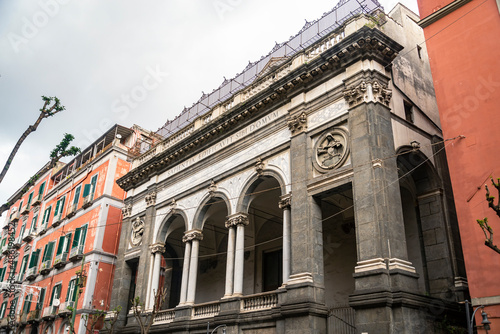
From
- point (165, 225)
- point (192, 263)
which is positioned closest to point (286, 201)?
point (192, 263)

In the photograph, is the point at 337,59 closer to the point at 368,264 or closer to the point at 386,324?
the point at 368,264

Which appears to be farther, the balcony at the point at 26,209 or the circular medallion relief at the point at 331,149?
the balcony at the point at 26,209

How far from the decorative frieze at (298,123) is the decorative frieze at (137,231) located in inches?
447

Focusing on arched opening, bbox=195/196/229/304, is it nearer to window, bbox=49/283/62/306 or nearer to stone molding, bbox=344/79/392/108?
window, bbox=49/283/62/306

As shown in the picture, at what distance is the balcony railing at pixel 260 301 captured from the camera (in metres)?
16.0

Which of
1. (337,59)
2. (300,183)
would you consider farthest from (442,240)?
(337,59)

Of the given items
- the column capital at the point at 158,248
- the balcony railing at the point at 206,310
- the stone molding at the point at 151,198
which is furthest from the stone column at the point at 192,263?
the stone molding at the point at 151,198

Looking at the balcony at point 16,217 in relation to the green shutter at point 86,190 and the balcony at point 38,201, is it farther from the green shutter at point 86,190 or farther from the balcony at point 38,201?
the green shutter at point 86,190

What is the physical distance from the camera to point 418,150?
1641 cm

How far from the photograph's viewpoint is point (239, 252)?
59.5 feet

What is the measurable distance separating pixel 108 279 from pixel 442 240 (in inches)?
768

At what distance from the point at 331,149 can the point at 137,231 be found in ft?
43.2

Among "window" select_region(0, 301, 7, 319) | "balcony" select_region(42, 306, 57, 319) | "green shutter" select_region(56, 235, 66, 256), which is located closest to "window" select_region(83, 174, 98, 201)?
"green shutter" select_region(56, 235, 66, 256)

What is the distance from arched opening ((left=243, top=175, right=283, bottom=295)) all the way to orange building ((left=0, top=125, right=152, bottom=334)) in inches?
345
